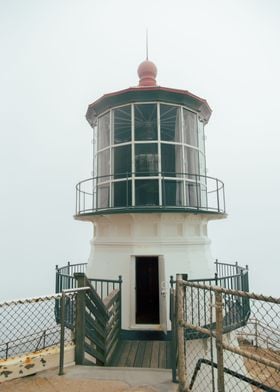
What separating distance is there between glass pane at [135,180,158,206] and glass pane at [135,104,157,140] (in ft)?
4.96

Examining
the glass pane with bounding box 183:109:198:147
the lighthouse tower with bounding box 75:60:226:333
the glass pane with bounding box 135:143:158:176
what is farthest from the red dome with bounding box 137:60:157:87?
the glass pane with bounding box 135:143:158:176

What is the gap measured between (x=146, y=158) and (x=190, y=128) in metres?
2.00

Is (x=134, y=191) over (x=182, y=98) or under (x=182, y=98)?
under

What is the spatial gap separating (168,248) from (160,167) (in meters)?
2.51

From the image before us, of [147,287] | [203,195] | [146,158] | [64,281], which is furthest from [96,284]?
[203,195]

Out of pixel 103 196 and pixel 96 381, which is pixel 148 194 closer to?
pixel 103 196

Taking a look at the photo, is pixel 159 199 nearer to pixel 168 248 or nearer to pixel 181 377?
pixel 168 248

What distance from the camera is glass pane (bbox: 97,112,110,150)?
8.97 metres

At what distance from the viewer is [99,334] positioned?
16.9 ft

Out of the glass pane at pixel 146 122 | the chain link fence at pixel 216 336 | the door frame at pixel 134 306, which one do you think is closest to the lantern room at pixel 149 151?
the glass pane at pixel 146 122

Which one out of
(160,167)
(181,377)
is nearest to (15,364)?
(181,377)

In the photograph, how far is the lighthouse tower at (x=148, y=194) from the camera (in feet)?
25.1

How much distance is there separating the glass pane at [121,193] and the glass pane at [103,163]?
693 mm

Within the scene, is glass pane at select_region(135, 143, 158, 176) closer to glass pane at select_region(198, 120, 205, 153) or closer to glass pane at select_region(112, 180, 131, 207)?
glass pane at select_region(112, 180, 131, 207)
